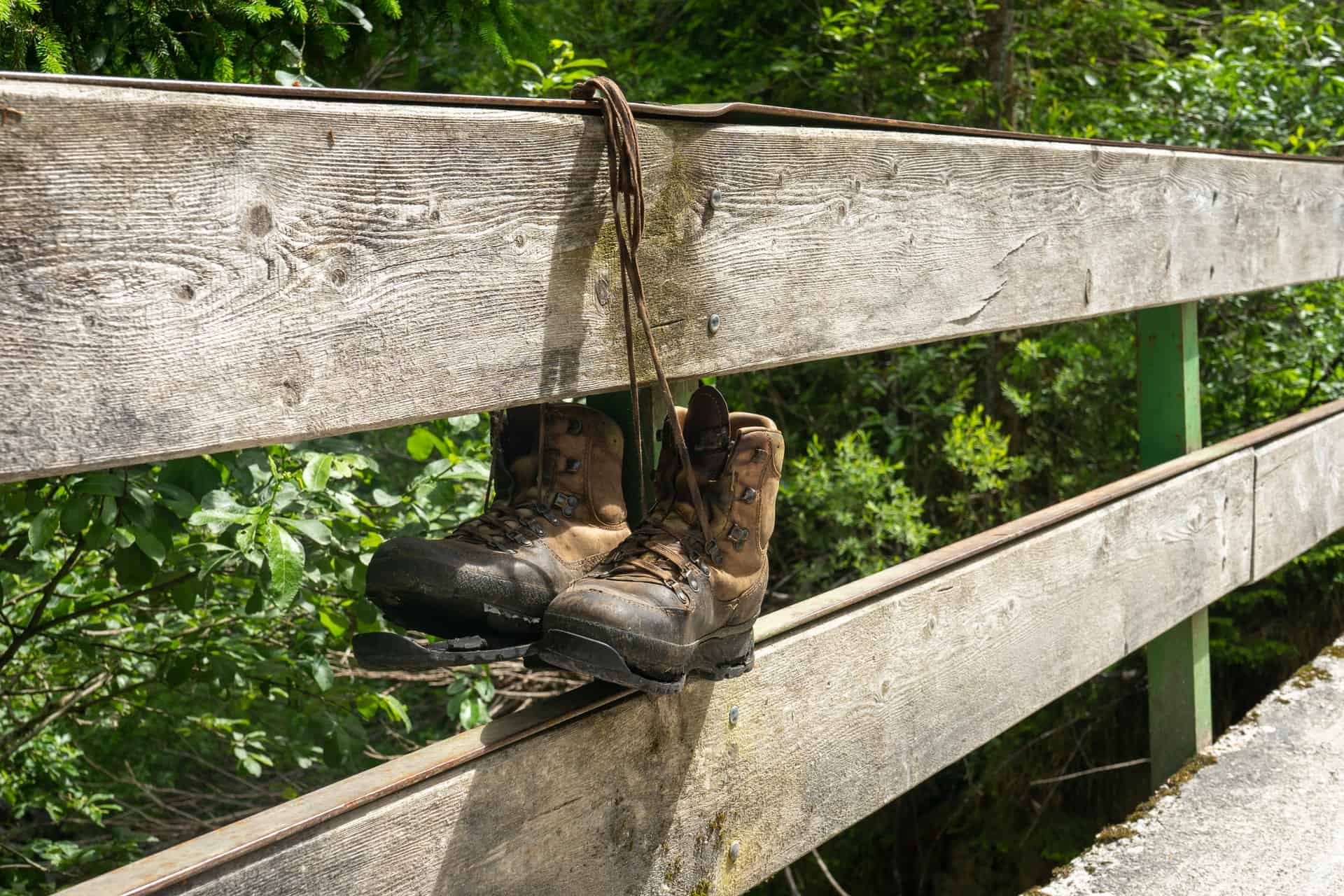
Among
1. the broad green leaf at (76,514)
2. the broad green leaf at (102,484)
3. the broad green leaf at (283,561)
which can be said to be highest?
the broad green leaf at (102,484)

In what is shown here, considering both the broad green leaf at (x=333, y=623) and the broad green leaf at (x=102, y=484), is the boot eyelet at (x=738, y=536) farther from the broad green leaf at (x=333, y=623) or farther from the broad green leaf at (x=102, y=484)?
the broad green leaf at (x=333, y=623)

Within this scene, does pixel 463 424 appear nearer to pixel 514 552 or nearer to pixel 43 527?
pixel 43 527

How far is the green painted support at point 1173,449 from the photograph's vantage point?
249cm

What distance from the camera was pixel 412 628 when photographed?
123cm

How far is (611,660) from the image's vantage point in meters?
1.09

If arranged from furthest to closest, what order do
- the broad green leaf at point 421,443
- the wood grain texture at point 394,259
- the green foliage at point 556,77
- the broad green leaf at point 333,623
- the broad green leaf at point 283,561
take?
the green foliage at point 556,77
the broad green leaf at point 333,623
the broad green leaf at point 421,443
the broad green leaf at point 283,561
the wood grain texture at point 394,259

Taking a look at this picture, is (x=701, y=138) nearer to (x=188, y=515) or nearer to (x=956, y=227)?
(x=956, y=227)

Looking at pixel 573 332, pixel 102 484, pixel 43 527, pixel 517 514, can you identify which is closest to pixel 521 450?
pixel 517 514

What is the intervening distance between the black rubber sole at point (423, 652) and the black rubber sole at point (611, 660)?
0.04m

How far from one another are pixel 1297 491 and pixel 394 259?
8.04 ft

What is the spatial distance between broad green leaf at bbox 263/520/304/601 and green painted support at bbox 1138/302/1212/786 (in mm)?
1698

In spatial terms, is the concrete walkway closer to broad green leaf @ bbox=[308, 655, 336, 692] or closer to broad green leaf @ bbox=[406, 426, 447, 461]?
broad green leaf @ bbox=[406, 426, 447, 461]

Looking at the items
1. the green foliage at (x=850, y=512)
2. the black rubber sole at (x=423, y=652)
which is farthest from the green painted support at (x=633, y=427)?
the green foliage at (x=850, y=512)

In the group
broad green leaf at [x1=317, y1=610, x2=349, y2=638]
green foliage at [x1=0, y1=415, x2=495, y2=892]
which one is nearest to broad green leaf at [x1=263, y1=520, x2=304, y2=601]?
green foliage at [x1=0, y1=415, x2=495, y2=892]
